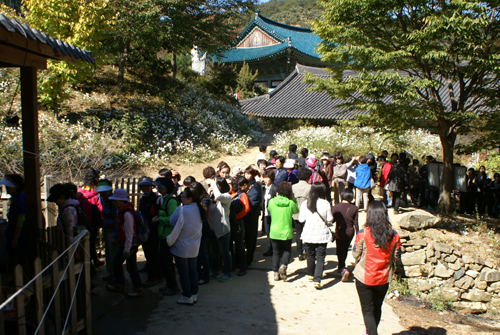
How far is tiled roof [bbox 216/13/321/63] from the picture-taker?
30.7 meters

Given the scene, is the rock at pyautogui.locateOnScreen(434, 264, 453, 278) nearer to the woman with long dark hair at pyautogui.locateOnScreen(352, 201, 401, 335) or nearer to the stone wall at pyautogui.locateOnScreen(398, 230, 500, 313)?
the stone wall at pyautogui.locateOnScreen(398, 230, 500, 313)

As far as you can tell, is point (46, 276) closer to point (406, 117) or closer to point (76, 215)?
point (76, 215)

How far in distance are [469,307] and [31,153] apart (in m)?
8.43

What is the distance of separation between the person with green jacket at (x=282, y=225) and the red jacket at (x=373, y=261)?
1883 mm

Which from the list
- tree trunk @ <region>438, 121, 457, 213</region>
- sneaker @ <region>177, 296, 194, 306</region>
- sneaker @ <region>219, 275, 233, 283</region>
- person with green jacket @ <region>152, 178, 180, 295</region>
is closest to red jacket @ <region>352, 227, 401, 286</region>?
sneaker @ <region>177, 296, 194, 306</region>

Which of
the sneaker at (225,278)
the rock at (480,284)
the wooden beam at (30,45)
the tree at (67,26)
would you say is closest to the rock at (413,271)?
the rock at (480,284)

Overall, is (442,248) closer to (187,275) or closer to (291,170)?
(291,170)

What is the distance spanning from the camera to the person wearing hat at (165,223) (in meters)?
5.59

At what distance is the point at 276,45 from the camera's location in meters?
31.9

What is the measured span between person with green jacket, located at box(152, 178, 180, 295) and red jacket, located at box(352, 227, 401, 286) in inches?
105

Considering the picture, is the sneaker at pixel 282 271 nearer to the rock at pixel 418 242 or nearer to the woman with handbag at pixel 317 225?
the woman with handbag at pixel 317 225

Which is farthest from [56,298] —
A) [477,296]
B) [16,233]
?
[477,296]

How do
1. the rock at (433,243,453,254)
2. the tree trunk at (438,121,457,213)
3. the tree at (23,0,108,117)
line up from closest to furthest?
1. the rock at (433,243,453,254)
2. the tree trunk at (438,121,457,213)
3. the tree at (23,0,108,117)

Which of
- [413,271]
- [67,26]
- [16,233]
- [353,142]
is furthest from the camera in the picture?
[353,142]
